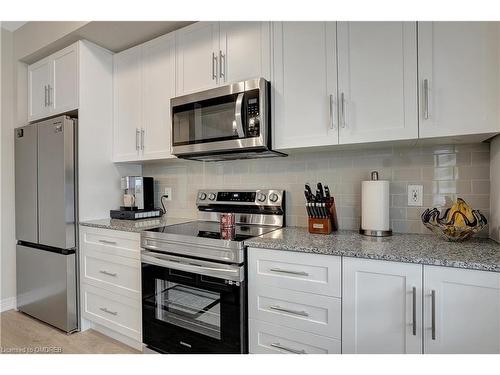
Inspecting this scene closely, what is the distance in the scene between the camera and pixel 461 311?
1085mm

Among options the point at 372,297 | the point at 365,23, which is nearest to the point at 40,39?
the point at 365,23

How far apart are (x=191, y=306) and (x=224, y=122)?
1.14m

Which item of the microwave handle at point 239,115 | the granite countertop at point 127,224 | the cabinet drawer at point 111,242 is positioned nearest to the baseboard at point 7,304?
the cabinet drawer at point 111,242

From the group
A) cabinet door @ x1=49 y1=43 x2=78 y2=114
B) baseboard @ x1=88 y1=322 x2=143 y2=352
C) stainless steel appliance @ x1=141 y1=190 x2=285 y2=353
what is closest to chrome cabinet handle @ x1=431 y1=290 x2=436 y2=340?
stainless steel appliance @ x1=141 y1=190 x2=285 y2=353

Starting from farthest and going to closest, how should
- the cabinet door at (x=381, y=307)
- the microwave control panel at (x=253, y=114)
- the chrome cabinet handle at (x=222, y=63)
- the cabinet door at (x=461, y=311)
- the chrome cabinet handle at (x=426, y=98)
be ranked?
the chrome cabinet handle at (x=222, y=63), the microwave control panel at (x=253, y=114), the chrome cabinet handle at (x=426, y=98), the cabinet door at (x=381, y=307), the cabinet door at (x=461, y=311)

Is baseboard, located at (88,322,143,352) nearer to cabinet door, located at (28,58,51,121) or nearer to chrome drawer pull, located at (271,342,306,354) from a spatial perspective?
chrome drawer pull, located at (271,342,306,354)

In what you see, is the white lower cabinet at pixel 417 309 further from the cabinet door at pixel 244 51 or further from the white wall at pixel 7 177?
the white wall at pixel 7 177

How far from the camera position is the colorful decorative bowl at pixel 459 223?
1.32 meters

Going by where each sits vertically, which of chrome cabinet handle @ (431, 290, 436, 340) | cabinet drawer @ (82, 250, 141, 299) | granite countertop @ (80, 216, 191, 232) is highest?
granite countertop @ (80, 216, 191, 232)

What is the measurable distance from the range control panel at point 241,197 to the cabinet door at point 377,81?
66 centimetres

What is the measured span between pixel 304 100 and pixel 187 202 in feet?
4.47

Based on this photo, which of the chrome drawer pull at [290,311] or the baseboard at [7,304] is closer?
the chrome drawer pull at [290,311]

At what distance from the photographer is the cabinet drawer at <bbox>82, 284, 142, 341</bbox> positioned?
6.40ft
